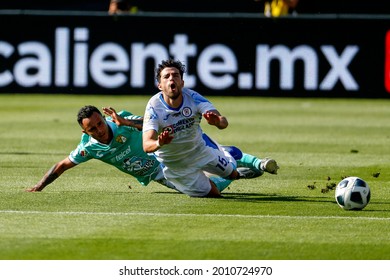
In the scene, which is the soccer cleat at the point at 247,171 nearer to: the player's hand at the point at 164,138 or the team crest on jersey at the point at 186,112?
the team crest on jersey at the point at 186,112

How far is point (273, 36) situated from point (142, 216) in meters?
17.3

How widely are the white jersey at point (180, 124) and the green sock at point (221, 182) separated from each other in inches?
20.2

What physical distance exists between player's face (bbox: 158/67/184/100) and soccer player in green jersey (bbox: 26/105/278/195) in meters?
0.66

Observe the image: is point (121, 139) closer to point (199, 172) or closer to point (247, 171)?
point (199, 172)

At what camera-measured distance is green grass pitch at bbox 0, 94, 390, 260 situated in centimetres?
934

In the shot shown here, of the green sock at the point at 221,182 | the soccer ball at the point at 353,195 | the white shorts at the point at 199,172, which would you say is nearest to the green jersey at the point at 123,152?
the white shorts at the point at 199,172

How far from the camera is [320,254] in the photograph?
30.2 feet

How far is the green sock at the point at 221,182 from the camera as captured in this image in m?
13.0

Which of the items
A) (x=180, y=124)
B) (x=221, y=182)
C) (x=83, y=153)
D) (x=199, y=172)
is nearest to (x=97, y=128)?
(x=83, y=153)

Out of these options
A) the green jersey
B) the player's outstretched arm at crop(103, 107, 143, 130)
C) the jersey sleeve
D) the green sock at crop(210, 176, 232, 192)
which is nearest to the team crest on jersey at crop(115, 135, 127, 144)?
the green jersey

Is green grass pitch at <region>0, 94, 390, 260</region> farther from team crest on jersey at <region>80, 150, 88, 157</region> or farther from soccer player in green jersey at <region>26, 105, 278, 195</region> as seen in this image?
team crest on jersey at <region>80, 150, 88, 157</region>

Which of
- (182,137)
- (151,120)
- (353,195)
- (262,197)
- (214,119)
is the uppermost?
(214,119)

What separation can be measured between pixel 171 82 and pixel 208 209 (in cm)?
145

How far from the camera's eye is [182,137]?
12367 mm
